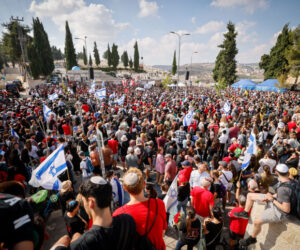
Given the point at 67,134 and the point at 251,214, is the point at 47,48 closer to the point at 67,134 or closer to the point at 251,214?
the point at 67,134

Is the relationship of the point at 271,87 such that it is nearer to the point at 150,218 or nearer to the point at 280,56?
the point at 280,56

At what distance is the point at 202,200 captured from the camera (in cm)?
372

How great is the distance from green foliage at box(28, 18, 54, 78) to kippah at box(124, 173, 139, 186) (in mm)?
49871

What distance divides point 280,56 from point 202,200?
171 feet

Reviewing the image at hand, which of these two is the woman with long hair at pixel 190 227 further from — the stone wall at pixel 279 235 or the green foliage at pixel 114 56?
the green foliage at pixel 114 56

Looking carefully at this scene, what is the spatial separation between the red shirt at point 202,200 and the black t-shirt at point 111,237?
2.47m

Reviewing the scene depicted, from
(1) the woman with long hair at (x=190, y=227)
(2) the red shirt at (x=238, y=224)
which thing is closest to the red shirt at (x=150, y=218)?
(1) the woman with long hair at (x=190, y=227)

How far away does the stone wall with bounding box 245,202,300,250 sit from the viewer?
2.75 metres

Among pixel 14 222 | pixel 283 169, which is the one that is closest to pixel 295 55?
pixel 283 169

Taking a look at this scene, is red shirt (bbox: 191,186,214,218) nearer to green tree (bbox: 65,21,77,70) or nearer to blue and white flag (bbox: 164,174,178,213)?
blue and white flag (bbox: 164,174,178,213)

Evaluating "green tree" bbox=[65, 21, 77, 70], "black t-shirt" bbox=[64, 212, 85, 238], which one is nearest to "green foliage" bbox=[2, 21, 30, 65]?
"green tree" bbox=[65, 21, 77, 70]

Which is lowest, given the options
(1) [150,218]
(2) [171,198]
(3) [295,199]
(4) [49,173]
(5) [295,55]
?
(2) [171,198]

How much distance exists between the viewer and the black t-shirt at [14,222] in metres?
1.37

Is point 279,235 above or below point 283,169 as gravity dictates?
below
